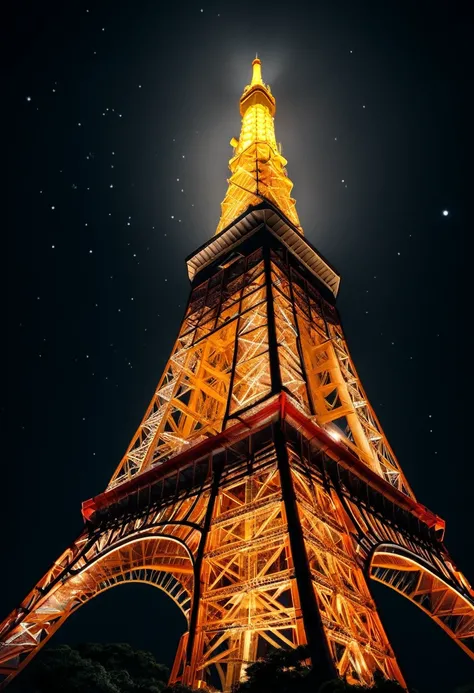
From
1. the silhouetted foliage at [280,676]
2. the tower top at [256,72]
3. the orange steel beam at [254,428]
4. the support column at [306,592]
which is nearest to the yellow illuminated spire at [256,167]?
the tower top at [256,72]

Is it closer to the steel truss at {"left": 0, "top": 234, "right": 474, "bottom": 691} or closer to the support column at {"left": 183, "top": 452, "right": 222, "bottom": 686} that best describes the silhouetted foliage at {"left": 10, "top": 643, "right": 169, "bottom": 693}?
the steel truss at {"left": 0, "top": 234, "right": 474, "bottom": 691}

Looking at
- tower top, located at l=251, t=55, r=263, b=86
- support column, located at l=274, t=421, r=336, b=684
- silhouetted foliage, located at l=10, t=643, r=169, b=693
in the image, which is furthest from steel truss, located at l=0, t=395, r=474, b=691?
tower top, located at l=251, t=55, r=263, b=86

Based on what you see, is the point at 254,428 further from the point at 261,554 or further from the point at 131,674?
the point at 131,674

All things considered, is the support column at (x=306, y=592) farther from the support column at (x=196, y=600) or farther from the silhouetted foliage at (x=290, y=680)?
the support column at (x=196, y=600)

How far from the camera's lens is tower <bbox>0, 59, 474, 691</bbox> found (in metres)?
10.6

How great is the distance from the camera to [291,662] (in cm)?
720

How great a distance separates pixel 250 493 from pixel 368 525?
4019 millimetres

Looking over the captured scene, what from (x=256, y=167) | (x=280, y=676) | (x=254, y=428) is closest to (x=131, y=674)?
(x=254, y=428)

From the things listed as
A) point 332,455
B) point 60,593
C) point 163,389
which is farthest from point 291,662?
point 163,389

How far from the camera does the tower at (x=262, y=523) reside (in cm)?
1059

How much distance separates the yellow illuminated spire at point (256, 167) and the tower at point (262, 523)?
9934 mm

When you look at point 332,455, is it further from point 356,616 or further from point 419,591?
point 419,591

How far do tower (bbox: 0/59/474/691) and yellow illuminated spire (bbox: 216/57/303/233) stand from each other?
32.6 feet

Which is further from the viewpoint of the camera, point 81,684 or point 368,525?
point 81,684
